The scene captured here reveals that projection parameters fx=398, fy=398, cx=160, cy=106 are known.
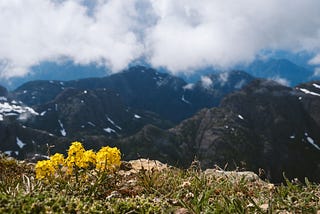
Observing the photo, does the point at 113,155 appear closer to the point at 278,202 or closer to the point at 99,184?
the point at 99,184

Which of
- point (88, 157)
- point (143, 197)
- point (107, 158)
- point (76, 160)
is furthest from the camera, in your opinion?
point (107, 158)

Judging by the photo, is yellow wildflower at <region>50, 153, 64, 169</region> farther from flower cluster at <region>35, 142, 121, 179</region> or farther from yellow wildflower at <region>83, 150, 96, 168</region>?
yellow wildflower at <region>83, 150, 96, 168</region>

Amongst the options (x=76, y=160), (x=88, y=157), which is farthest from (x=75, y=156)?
(x=88, y=157)

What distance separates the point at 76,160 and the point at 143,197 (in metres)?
1.95

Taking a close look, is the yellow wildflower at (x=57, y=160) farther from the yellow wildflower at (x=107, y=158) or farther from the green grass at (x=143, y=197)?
the yellow wildflower at (x=107, y=158)

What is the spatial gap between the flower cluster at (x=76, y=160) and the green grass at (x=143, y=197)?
0.22 m

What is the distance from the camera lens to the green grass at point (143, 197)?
5.67m

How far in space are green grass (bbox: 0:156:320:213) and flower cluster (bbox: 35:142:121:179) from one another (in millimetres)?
221

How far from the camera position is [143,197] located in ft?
22.7

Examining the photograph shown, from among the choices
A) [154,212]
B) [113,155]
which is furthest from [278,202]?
[113,155]

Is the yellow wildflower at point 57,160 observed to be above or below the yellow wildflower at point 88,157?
below

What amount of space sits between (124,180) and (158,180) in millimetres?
1429

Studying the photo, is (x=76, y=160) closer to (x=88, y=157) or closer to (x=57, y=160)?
(x=88, y=157)

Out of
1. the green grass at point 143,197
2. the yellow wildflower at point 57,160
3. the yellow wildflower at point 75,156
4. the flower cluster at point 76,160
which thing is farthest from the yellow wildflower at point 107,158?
the yellow wildflower at point 57,160
